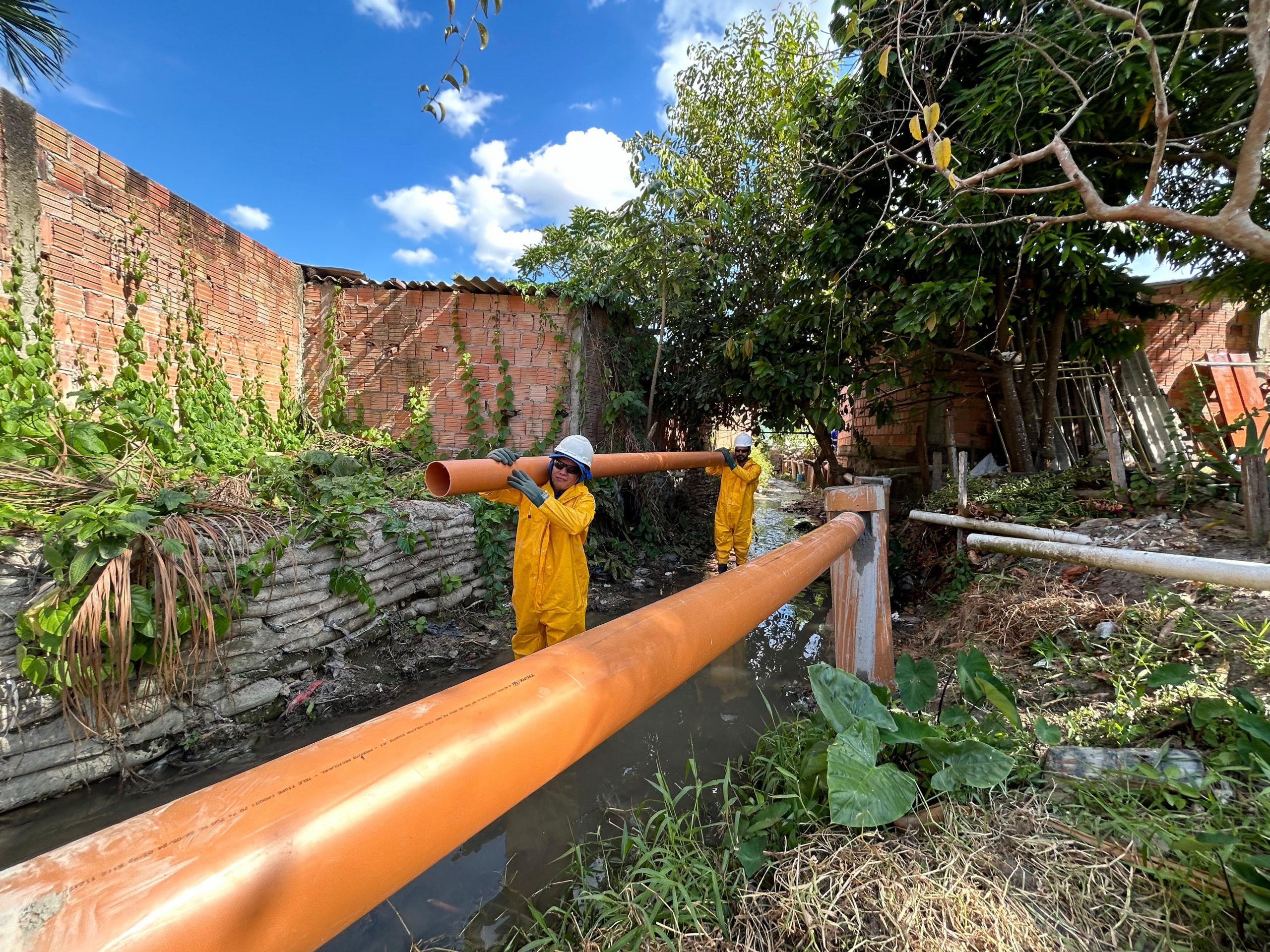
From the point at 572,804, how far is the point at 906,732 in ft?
5.64

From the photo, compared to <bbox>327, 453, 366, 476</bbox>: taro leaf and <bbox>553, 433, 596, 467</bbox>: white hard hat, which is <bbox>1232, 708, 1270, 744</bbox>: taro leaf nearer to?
<bbox>553, 433, 596, 467</bbox>: white hard hat

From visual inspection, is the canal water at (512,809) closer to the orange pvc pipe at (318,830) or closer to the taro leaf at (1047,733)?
the taro leaf at (1047,733)

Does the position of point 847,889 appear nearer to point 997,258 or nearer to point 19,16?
point 997,258

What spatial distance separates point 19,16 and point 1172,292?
37.8ft

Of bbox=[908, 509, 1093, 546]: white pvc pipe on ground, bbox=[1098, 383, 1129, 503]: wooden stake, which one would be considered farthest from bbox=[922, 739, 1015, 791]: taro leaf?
bbox=[1098, 383, 1129, 503]: wooden stake

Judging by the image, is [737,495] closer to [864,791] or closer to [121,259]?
[864,791]

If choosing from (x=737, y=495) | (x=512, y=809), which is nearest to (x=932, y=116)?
(x=512, y=809)

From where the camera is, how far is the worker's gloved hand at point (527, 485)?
2.48 meters

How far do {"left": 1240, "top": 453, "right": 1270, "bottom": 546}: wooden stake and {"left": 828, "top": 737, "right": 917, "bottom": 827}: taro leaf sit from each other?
11.3 feet

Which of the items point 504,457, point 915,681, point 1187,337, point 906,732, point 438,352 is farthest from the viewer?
point 1187,337

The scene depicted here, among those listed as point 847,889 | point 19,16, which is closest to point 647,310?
point 19,16

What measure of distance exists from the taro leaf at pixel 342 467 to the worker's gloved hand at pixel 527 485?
8.06 ft

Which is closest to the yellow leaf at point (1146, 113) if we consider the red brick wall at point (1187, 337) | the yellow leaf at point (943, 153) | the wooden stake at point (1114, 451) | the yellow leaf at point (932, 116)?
the wooden stake at point (1114, 451)

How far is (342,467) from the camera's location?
431 centimetres
